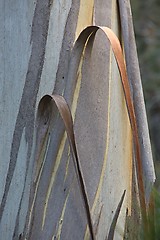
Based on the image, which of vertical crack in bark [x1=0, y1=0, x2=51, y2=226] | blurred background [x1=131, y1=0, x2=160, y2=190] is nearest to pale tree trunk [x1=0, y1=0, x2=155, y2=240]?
vertical crack in bark [x1=0, y1=0, x2=51, y2=226]

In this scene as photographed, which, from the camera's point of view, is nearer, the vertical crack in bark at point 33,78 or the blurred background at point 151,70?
the vertical crack in bark at point 33,78

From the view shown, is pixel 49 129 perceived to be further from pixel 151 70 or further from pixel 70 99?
pixel 151 70

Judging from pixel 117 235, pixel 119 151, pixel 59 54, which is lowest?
pixel 117 235

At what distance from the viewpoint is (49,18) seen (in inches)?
34.2

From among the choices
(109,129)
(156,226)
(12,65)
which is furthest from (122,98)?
(156,226)

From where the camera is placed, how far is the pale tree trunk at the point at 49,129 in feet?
2.79

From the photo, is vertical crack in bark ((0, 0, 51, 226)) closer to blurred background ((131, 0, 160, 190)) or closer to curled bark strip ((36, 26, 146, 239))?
curled bark strip ((36, 26, 146, 239))

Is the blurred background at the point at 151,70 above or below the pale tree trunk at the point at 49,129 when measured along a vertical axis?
above

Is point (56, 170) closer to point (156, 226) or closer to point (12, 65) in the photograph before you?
point (12, 65)

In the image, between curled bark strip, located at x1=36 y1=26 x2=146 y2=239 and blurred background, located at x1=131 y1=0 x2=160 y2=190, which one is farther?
blurred background, located at x1=131 y1=0 x2=160 y2=190

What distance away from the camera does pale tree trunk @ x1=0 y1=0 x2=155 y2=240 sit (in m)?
0.85

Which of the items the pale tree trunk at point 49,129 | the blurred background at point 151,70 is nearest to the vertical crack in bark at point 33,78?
the pale tree trunk at point 49,129

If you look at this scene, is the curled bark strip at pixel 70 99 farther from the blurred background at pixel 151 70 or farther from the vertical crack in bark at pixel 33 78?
the blurred background at pixel 151 70

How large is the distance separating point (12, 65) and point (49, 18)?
75mm
